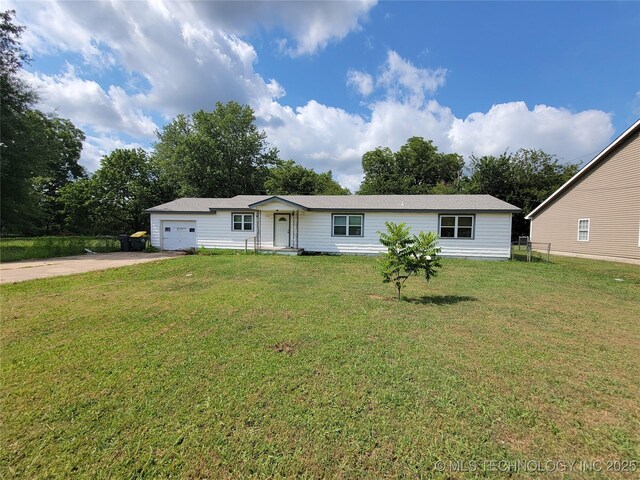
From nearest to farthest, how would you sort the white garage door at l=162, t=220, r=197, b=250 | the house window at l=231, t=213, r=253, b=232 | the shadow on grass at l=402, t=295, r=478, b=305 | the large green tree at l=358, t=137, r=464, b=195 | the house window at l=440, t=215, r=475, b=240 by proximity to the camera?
the shadow on grass at l=402, t=295, r=478, b=305 → the house window at l=440, t=215, r=475, b=240 → the house window at l=231, t=213, r=253, b=232 → the white garage door at l=162, t=220, r=197, b=250 → the large green tree at l=358, t=137, r=464, b=195

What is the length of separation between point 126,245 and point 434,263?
17.6m

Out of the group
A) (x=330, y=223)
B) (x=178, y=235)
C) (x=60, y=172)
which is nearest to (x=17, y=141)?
(x=178, y=235)

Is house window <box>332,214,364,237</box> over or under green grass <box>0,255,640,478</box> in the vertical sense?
over

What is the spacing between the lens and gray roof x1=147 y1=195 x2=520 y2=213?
1401cm

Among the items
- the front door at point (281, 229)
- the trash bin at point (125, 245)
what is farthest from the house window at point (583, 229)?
the trash bin at point (125, 245)

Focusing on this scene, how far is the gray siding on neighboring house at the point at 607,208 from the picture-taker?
45.3 ft

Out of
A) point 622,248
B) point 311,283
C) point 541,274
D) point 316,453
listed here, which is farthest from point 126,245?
point 622,248

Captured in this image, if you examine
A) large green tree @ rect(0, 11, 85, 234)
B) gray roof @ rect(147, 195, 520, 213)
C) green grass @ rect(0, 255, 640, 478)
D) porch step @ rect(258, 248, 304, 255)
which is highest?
large green tree @ rect(0, 11, 85, 234)

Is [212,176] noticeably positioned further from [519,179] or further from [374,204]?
[519,179]

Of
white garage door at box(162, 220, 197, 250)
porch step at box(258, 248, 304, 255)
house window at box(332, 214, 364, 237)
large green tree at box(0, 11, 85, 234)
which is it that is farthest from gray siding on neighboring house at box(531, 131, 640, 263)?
large green tree at box(0, 11, 85, 234)

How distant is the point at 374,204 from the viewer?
15555mm

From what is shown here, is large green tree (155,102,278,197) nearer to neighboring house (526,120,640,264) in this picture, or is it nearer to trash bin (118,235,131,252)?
trash bin (118,235,131,252)

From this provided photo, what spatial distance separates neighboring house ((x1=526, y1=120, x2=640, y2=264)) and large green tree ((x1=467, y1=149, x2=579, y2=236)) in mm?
9805

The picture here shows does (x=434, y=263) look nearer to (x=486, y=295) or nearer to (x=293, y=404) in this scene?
(x=486, y=295)
